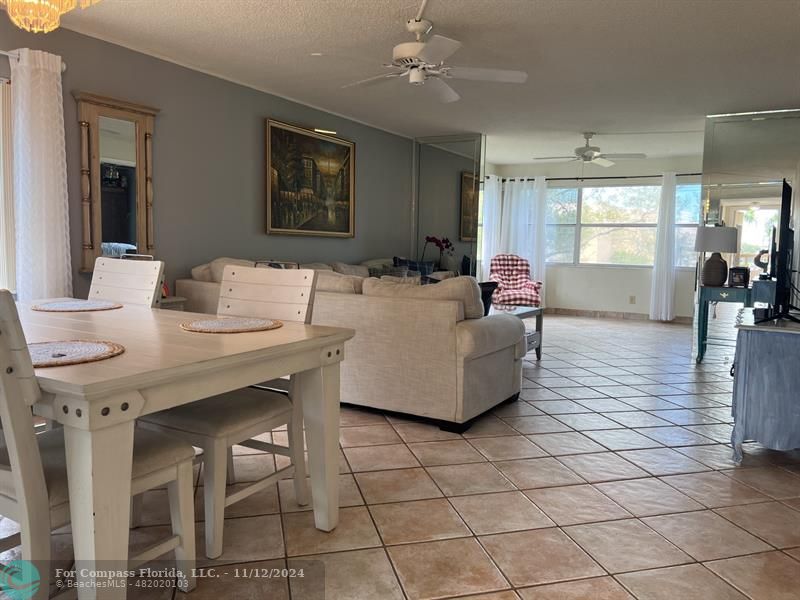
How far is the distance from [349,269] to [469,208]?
225 cm

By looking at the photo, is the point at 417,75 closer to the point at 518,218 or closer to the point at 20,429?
the point at 20,429

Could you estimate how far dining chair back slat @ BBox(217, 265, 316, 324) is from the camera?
2.13m

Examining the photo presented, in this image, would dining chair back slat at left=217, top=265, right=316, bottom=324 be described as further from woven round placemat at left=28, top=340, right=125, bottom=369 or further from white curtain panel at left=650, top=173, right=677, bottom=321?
white curtain panel at left=650, top=173, right=677, bottom=321

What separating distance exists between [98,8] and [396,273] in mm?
3386

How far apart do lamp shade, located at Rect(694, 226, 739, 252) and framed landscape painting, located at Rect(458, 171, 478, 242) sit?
2.61 meters

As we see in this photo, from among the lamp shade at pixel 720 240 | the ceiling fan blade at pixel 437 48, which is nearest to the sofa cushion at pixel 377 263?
the lamp shade at pixel 720 240

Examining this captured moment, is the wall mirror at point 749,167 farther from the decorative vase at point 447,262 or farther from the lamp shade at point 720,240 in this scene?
the decorative vase at point 447,262

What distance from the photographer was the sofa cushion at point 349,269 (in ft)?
17.8

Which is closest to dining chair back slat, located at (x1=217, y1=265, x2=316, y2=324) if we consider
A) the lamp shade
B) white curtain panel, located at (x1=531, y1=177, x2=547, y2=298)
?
the lamp shade

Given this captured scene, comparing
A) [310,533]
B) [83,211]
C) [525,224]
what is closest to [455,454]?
[310,533]

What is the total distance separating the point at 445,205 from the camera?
7133 millimetres

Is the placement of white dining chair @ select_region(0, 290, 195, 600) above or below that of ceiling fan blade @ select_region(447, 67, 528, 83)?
below

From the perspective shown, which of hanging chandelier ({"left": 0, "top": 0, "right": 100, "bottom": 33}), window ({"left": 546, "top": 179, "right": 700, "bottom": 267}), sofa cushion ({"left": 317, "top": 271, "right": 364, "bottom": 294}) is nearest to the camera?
hanging chandelier ({"left": 0, "top": 0, "right": 100, "bottom": 33})

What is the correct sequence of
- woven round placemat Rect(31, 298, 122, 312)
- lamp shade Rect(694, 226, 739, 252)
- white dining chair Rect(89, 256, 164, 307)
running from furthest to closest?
1. lamp shade Rect(694, 226, 739, 252)
2. white dining chair Rect(89, 256, 164, 307)
3. woven round placemat Rect(31, 298, 122, 312)
